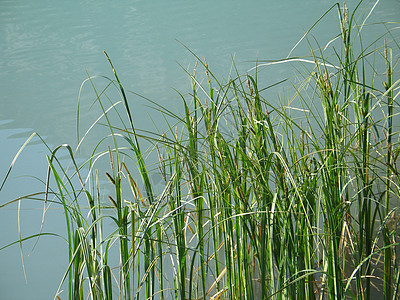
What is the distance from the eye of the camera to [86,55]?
4230 millimetres

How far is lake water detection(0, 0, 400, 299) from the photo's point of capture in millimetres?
2258

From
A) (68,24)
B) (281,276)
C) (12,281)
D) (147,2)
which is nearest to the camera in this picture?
(281,276)

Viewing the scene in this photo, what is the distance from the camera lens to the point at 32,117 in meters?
3.24

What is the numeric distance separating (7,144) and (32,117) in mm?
373

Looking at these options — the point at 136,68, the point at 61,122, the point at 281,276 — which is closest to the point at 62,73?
the point at 136,68

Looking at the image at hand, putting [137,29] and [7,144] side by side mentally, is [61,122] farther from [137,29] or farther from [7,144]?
[137,29]

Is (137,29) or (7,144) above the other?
(137,29)

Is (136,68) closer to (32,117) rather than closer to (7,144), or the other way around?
(32,117)

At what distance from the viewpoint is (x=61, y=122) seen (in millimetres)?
3119

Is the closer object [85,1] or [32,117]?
[32,117]

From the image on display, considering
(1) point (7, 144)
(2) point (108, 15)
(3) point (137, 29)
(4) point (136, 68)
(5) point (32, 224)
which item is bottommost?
(5) point (32, 224)

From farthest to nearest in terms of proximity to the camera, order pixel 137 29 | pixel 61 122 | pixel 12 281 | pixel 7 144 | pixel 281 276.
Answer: pixel 137 29 → pixel 61 122 → pixel 7 144 → pixel 12 281 → pixel 281 276

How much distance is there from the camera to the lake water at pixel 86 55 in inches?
88.9

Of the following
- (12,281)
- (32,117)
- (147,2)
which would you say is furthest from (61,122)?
(147,2)
